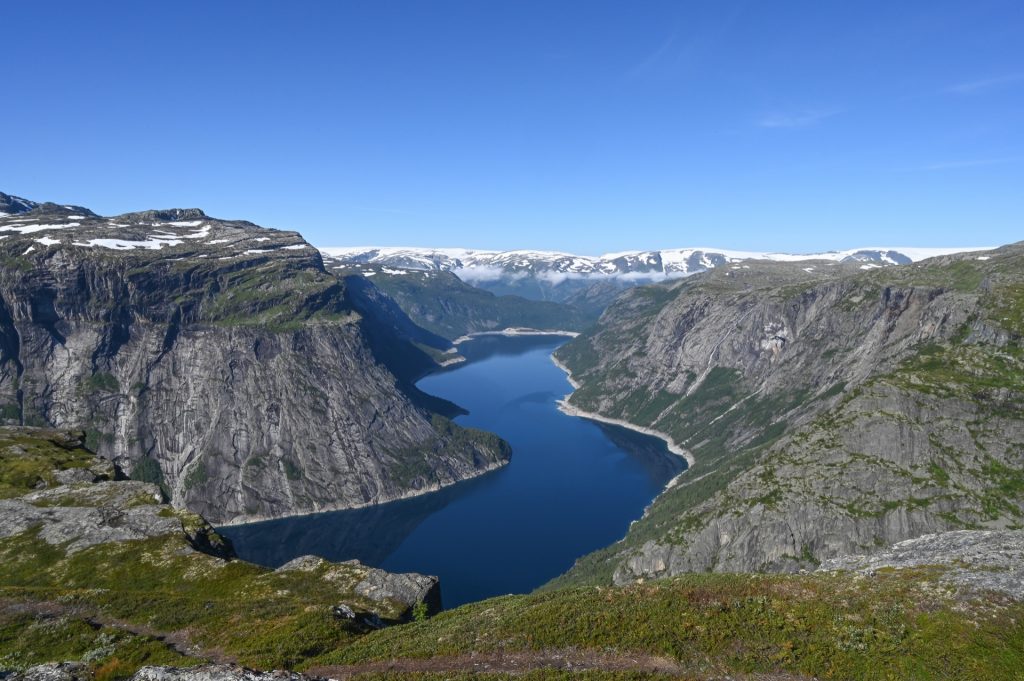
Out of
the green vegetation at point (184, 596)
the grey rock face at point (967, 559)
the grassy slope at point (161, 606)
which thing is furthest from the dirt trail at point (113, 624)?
the grey rock face at point (967, 559)

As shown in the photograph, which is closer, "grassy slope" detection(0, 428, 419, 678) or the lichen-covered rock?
the lichen-covered rock

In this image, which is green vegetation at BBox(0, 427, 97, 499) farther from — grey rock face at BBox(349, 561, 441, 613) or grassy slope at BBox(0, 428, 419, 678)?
grey rock face at BBox(349, 561, 441, 613)

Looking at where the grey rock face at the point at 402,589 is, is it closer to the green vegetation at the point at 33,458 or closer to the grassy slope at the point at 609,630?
the grassy slope at the point at 609,630

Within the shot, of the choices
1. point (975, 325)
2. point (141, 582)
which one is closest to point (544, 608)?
point (141, 582)

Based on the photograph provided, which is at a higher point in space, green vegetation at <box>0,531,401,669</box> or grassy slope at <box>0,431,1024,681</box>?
grassy slope at <box>0,431,1024,681</box>

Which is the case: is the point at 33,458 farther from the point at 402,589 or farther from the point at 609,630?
the point at 609,630

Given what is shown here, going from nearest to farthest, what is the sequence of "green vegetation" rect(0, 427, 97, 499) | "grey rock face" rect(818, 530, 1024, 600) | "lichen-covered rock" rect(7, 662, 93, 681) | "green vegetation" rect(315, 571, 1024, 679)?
"lichen-covered rock" rect(7, 662, 93, 681) → "green vegetation" rect(315, 571, 1024, 679) → "grey rock face" rect(818, 530, 1024, 600) → "green vegetation" rect(0, 427, 97, 499)

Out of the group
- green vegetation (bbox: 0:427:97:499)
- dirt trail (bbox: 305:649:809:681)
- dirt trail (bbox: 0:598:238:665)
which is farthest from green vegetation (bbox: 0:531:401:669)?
green vegetation (bbox: 0:427:97:499)

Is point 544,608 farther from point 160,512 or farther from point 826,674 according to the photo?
point 160,512
